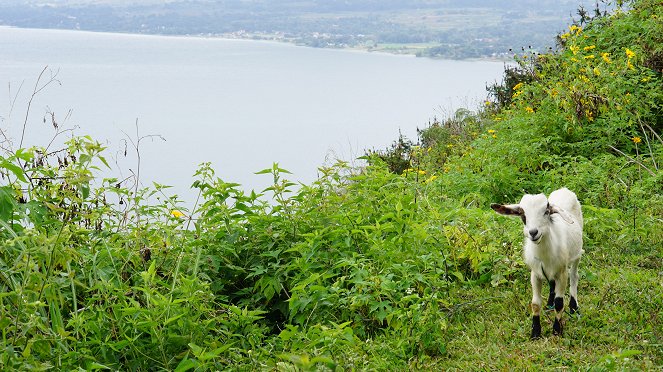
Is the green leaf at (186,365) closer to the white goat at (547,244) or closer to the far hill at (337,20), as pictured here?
the white goat at (547,244)

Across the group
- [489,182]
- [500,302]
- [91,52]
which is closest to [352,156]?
[489,182]

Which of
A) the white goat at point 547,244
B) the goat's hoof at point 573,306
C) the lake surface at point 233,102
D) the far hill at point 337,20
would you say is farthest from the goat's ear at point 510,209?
the far hill at point 337,20

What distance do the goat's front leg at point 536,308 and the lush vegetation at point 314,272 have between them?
0.24 feet

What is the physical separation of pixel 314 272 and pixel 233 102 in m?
12.8

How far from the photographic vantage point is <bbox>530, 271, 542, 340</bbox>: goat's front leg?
4.18 meters

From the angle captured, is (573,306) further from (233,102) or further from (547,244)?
(233,102)

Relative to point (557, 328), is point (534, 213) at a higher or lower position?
higher

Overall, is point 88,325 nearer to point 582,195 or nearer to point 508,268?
point 508,268

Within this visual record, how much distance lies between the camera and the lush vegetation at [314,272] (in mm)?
3875

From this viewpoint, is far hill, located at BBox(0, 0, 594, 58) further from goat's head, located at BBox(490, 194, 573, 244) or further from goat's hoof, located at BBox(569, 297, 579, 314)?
goat's head, located at BBox(490, 194, 573, 244)

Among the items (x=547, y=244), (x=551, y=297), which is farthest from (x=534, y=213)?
(x=551, y=297)

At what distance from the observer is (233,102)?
A: 1741 cm

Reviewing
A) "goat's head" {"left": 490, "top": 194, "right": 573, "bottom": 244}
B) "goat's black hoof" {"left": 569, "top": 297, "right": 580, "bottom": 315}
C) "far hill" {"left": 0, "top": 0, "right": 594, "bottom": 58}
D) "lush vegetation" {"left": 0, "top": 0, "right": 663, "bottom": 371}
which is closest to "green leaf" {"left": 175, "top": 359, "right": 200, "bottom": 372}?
"lush vegetation" {"left": 0, "top": 0, "right": 663, "bottom": 371}

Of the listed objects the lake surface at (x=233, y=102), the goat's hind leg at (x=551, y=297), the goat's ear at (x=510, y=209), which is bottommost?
the lake surface at (x=233, y=102)
